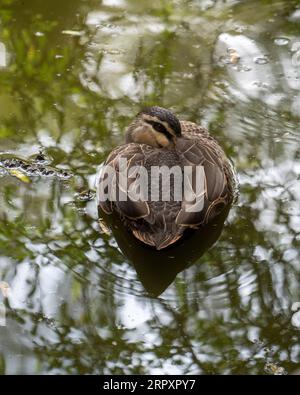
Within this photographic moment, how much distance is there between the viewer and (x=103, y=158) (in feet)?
22.8

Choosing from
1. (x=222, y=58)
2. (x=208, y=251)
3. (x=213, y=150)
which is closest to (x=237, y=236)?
(x=208, y=251)

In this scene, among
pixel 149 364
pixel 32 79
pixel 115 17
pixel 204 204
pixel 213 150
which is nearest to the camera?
pixel 149 364

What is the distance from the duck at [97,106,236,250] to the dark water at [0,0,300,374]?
0.24m

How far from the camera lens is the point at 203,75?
26.2 feet

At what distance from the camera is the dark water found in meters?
5.38

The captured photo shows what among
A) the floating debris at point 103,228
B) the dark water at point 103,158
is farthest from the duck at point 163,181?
the dark water at point 103,158

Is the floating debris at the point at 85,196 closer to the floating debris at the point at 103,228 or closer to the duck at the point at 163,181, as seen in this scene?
the duck at the point at 163,181

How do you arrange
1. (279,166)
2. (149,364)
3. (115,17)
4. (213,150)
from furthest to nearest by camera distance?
(115,17), (279,166), (213,150), (149,364)

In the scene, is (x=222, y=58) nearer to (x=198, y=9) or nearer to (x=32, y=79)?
(x=198, y=9)

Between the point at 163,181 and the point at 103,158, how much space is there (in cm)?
110

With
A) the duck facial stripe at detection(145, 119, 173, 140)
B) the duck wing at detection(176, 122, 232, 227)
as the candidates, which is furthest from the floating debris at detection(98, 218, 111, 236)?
the duck facial stripe at detection(145, 119, 173, 140)

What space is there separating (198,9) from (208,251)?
3835 mm

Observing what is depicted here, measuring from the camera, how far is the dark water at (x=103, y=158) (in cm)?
538

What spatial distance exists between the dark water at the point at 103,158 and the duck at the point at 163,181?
24 centimetres
